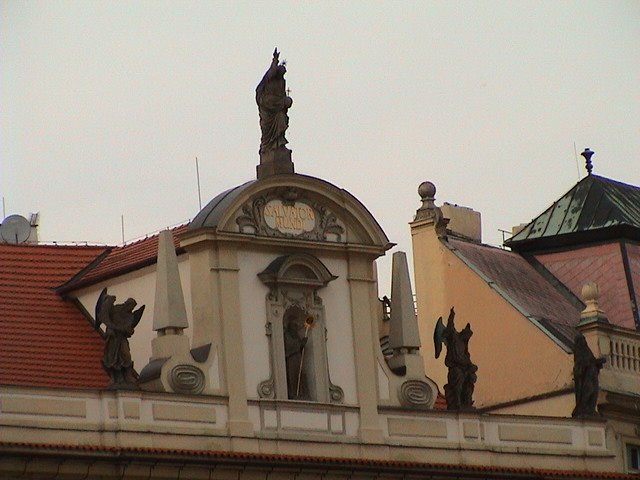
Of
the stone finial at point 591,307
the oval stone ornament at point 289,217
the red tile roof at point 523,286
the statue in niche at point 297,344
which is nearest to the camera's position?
the oval stone ornament at point 289,217

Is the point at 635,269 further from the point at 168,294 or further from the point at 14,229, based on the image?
the point at 168,294

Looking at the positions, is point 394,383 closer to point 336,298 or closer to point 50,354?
point 336,298

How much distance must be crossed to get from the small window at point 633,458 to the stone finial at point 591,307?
2.46 metres

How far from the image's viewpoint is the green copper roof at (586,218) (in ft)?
189

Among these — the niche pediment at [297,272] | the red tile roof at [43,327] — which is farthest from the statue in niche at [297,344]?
the red tile roof at [43,327]

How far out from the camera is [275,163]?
157 ft

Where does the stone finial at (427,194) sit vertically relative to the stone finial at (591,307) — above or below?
above

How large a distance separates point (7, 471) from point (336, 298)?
7.72 meters

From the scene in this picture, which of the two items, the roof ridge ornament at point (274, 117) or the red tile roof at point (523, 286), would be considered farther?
the red tile roof at point (523, 286)

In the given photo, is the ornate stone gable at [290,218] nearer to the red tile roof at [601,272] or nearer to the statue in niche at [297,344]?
the statue in niche at [297,344]

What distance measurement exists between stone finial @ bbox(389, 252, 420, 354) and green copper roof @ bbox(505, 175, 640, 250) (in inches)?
367

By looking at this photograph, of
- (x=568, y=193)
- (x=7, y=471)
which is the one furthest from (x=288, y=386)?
(x=568, y=193)

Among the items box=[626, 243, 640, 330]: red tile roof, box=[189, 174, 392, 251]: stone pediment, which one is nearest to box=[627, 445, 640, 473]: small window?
box=[626, 243, 640, 330]: red tile roof

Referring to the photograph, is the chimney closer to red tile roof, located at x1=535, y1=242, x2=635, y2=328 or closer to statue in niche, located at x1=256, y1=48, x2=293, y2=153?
red tile roof, located at x1=535, y1=242, x2=635, y2=328
